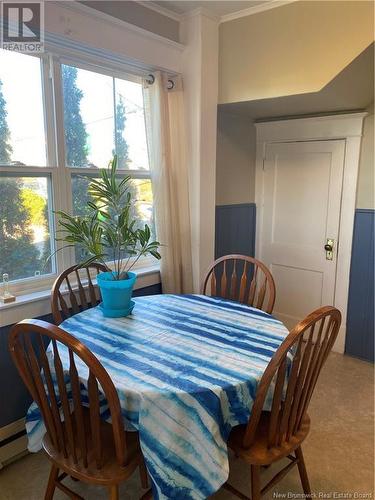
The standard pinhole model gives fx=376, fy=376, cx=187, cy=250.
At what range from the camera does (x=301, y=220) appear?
333 centimetres

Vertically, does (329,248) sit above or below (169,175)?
below

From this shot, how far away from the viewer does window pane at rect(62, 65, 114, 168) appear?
2248 mm

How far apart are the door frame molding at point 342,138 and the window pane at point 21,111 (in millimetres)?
1973

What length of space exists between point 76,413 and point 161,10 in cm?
247

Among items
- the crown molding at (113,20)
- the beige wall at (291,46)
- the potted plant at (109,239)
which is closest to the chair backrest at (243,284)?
the potted plant at (109,239)

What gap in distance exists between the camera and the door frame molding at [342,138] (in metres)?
2.92

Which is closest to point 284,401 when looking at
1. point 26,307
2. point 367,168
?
point 26,307

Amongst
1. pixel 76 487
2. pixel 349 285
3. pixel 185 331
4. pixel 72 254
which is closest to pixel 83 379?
pixel 185 331

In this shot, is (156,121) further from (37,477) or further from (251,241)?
(37,477)

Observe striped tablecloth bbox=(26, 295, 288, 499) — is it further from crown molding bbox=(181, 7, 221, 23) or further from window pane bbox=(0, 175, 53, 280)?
crown molding bbox=(181, 7, 221, 23)

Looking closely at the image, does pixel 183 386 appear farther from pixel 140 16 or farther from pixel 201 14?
pixel 201 14

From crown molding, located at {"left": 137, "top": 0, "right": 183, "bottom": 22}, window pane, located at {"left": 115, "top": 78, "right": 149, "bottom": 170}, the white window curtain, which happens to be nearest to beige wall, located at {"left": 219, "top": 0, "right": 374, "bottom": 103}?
crown molding, located at {"left": 137, "top": 0, "right": 183, "bottom": 22}

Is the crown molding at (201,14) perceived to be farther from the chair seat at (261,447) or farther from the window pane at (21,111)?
the chair seat at (261,447)

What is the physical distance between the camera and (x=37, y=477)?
1862 mm
